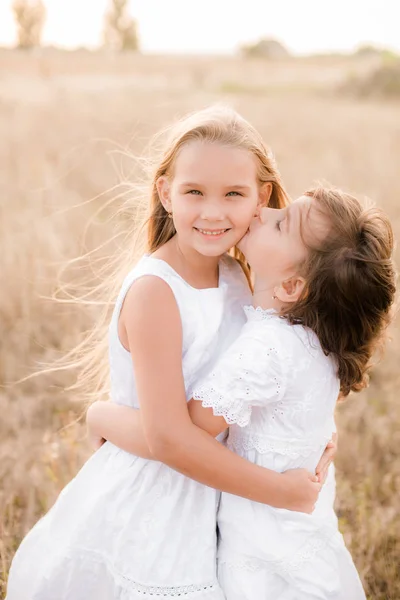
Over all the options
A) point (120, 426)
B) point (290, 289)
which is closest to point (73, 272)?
point (120, 426)

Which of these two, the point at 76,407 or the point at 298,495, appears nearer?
the point at 298,495

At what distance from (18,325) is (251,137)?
94.4 inches

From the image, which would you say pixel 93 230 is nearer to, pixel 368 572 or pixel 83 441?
pixel 83 441

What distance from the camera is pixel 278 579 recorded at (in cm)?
182

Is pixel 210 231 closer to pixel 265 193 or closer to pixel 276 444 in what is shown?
pixel 265 193

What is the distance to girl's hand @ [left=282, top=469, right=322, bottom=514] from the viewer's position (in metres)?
1.81

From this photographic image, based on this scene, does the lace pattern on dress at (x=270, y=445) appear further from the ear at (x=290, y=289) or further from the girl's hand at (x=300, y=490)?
the ear at (x=290, y=289)

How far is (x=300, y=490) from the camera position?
71.7 inches

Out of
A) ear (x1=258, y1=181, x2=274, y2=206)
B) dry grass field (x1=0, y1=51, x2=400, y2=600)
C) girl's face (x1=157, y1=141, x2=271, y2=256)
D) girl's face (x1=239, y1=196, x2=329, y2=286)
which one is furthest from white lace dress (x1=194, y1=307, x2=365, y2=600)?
dry grass field (x1=0, y1=51, x2=400, y2=600)

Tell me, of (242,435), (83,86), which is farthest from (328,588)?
(83,86)

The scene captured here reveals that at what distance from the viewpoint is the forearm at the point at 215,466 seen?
1.74 metres

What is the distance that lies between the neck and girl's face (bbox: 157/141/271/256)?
14 centimetres

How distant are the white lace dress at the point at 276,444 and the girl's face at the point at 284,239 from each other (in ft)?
0.41

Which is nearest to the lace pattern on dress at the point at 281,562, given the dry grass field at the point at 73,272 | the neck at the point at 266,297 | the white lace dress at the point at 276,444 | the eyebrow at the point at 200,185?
the white lace dress at the point at 276,444
